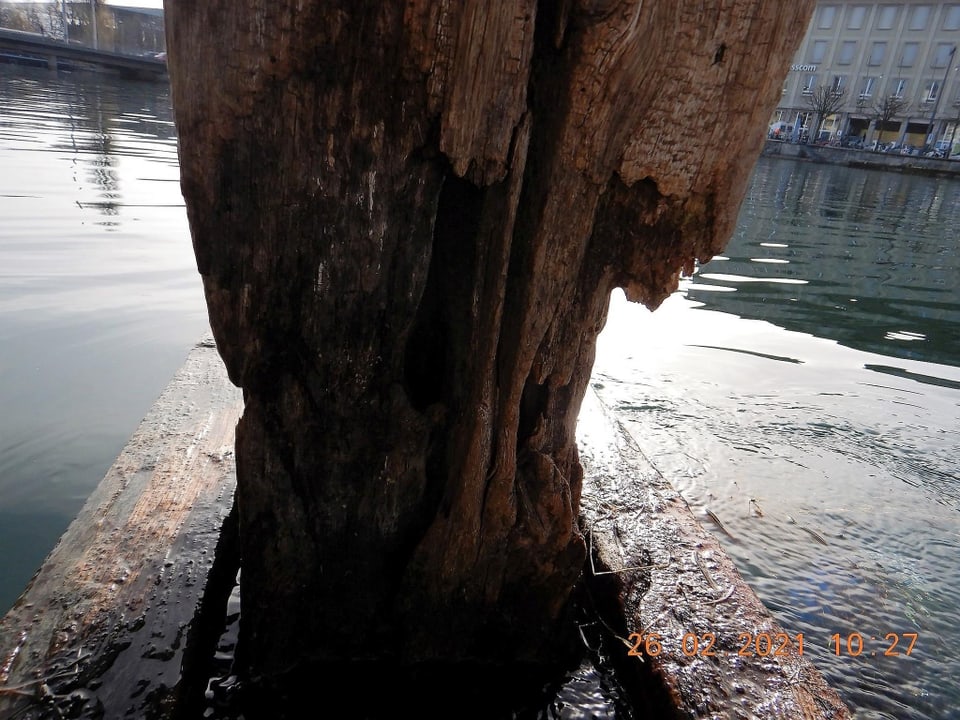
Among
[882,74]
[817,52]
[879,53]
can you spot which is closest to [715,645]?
[882,74]

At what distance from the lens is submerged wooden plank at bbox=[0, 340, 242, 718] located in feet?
4.57

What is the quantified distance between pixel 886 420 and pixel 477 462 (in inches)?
162

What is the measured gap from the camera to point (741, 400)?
475cm

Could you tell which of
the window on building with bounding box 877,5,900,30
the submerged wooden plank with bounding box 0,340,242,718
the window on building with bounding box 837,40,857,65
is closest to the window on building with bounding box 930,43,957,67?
the window on building with bounding box 877,5,900,30

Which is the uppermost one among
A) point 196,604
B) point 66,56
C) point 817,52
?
point 817,52

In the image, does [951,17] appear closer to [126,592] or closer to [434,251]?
[434,251]

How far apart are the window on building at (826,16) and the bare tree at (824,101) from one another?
5.94 m

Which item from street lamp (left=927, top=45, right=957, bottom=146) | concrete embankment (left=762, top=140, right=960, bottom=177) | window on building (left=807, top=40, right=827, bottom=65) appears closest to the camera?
concrete embankment (left=762, top=140, right=960, bottom=177)

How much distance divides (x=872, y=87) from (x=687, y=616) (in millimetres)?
82627

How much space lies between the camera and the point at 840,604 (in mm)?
2713

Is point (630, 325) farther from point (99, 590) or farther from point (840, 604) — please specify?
point (99, 590)

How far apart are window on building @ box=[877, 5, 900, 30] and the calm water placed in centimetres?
7287

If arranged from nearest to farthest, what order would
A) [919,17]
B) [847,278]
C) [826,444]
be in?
[826,444] → [847,278] → [919,17]

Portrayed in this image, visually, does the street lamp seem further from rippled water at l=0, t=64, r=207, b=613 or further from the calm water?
rippled water at l=0, t=64, r=207, b=613
